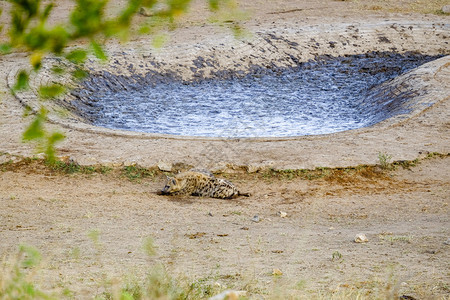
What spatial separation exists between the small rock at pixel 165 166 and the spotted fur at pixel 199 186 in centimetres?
85

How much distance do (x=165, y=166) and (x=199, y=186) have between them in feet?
3.50

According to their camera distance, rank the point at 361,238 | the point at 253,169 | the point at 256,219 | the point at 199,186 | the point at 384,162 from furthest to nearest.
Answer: the point at 384,162, the point at 253,169, the point at 199,186, the point at 256,219, the point at 361,238

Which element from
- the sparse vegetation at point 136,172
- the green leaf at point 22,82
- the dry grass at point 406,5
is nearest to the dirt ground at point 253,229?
the sparse vegetation at point 136,172

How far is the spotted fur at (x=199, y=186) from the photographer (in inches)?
333

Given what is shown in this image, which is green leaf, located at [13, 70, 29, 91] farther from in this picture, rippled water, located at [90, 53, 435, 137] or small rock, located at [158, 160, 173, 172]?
rippled water, located at [90, 53, 435, 137]

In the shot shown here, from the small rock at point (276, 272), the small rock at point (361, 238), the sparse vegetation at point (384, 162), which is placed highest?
the small rock at point (276, 272)

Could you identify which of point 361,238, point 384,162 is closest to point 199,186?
point 361,238

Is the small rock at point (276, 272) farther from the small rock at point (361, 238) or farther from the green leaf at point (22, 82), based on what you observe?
the green leaf at point (22, 82)

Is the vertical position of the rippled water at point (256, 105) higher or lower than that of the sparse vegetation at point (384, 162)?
lower

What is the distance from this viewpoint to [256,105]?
15000 mm

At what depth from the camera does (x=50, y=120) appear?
461 inches

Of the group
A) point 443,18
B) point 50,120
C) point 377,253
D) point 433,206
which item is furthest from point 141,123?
point 443,18

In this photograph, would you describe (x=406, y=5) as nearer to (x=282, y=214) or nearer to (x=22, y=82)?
(x=282, y=214)

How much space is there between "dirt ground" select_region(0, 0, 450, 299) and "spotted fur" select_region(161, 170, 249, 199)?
14 centimetres
